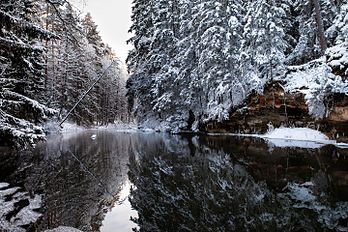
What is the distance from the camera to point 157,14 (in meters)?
34.1

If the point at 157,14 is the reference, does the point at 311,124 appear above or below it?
below

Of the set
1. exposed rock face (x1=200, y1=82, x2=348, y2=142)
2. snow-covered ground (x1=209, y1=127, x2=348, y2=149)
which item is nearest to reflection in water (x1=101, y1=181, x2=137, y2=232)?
snow-covered ground (x1=209, y1=127, x2=348, y2=149)

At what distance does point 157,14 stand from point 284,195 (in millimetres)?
29577

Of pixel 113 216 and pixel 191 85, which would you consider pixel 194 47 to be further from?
pixel 113 216

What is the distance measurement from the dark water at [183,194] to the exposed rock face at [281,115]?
468 centimetres

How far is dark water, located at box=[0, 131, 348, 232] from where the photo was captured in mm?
5918

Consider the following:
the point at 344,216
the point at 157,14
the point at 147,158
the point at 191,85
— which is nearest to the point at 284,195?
the point at 344,216

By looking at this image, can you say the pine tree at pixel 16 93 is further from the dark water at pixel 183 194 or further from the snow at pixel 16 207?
the dark water at pixel 183 194

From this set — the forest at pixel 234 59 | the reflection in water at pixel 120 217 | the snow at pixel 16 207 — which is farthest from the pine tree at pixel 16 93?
the forest at pixel 234 59

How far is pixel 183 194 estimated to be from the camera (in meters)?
7.95

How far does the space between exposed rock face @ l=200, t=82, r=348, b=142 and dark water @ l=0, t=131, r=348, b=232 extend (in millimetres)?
4678

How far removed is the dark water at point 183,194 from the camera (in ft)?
19.4

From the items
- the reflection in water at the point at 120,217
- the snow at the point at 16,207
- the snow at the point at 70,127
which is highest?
the snow at the point at 70,127

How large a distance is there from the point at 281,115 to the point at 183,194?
52.6 feet
